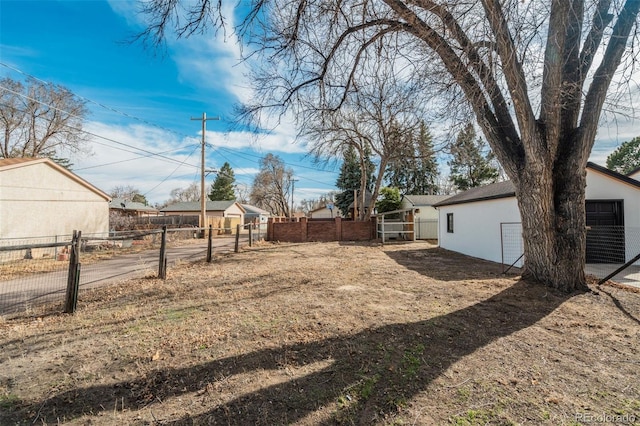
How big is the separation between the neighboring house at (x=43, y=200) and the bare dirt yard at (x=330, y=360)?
37.7 ft

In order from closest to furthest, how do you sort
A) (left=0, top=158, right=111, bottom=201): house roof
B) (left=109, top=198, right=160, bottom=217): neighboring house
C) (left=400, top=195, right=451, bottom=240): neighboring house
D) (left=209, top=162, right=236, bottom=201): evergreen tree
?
(left=0, top=158, right=111, bottom=201): house roof, (left=400, top=195, right=451, bottom=240): neighboring house, (left=109, top=198, right=160, bottom=217): neighboring house, (left=209, top=162, right=236, bottom=201): evergreen tree

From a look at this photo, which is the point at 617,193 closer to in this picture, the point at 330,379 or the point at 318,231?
the point at 330,379

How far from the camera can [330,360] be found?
2619mm

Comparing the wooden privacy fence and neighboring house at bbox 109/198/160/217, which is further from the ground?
neighboring house at bbox 109/198/160/217

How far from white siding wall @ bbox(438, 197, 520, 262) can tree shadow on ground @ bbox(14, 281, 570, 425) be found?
6.80m

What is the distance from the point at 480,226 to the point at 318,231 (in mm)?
9989

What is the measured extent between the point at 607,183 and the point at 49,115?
2955 cm

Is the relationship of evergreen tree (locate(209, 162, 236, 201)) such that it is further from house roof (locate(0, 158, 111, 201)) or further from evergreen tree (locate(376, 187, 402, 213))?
evergreen tree (locate(376, 187, 402, 213))

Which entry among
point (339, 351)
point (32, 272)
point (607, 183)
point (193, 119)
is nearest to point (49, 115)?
point (193, 119)

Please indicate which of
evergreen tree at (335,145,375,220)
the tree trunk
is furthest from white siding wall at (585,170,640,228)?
evergreen tree at (335,145,375,220)

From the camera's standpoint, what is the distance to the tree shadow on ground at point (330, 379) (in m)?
1.94

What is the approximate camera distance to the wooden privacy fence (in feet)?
60.1

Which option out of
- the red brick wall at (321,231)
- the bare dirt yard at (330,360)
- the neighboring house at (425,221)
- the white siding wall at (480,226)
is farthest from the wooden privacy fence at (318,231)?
the bare dirt yard at (330,360)

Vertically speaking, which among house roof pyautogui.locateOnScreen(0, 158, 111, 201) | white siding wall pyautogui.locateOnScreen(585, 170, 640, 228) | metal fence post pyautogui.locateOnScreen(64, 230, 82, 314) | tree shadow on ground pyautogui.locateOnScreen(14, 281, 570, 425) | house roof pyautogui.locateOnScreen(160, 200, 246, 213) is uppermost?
house roof pyautogui.locateOnScreen(0, 158, 111, 201)
